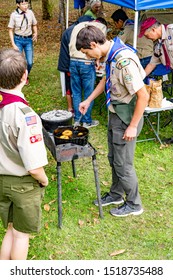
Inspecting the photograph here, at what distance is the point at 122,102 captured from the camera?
→ 3.46 m

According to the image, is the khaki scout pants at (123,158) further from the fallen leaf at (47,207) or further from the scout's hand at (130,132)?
the fallen leaf at (47,207)

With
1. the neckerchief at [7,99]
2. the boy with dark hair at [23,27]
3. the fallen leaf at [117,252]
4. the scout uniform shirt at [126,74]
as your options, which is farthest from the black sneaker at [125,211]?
the boy with dark hair at [23,27]

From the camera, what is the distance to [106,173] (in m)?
4.86

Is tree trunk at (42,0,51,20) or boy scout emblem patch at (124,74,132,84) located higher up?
boy scout emblem patch at (124,74,132,84)

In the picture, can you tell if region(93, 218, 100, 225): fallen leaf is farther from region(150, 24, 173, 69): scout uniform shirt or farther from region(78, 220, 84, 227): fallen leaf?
region(150, 24, 173, 69): scout uniform shirt

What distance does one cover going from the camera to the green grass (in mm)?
3559

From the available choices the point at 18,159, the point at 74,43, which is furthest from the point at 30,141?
the point at 74,43

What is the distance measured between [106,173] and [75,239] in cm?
131

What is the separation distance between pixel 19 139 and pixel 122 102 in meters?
1.26

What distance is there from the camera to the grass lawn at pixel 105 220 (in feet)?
11.7

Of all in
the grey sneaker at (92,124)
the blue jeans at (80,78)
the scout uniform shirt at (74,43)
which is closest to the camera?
the scout uniform shirt at (74,43)

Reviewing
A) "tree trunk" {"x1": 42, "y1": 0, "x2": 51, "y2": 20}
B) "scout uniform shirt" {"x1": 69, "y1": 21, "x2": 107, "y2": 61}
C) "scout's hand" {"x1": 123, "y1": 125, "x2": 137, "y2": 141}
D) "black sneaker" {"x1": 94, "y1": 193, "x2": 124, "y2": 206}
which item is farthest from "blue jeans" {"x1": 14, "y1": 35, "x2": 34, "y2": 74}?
"tree trunk" {"x1": 42, "y1": 0, "x2": 51, "y2": 20}

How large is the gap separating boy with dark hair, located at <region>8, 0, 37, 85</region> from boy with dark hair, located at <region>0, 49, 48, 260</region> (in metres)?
5.84

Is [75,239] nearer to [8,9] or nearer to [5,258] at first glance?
[5,258]
